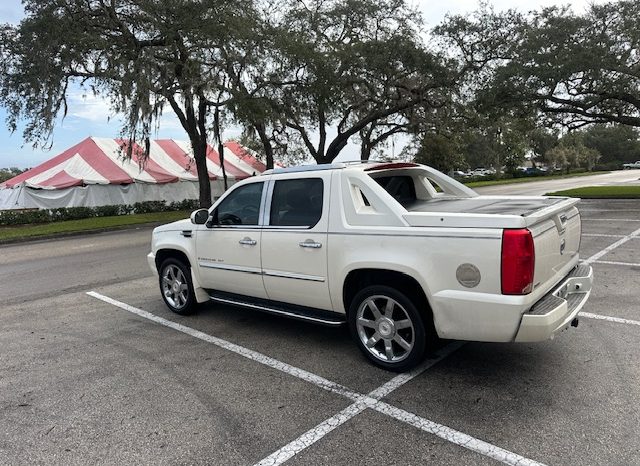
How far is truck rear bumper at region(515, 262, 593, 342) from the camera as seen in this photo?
331cm

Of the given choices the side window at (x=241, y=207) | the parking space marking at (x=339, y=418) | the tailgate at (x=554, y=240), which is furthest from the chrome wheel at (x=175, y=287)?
the tailgate at (x=554, y=240)

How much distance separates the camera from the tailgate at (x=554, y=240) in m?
3.43

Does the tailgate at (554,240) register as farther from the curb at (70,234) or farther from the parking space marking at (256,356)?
the curb at (70,234)

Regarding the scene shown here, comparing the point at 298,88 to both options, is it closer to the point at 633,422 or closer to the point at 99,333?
the point at 99,333

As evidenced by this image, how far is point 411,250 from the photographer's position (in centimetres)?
369

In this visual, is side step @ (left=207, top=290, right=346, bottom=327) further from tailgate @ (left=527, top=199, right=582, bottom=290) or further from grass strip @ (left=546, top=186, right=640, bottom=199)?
grass strip @ (left=546, top=186, right=640, bottom=199)

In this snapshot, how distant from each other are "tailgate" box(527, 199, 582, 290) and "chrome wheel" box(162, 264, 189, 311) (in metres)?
→ 3.99

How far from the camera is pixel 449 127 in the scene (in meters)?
27.2

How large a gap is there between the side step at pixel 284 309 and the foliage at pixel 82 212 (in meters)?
19.8

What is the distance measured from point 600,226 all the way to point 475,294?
431 inches

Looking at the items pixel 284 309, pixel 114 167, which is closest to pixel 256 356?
pixel 284 309

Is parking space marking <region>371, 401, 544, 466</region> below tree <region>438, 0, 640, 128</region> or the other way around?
below

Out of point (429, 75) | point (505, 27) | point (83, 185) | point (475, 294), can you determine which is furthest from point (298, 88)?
point (475, 294)

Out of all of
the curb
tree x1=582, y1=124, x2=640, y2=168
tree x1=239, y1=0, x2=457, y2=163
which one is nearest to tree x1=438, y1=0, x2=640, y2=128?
tree x1=239, y1=0, x2=457, y2=163
